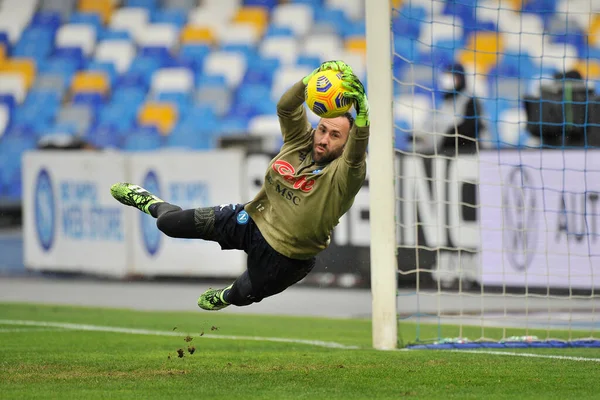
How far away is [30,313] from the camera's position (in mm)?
12703

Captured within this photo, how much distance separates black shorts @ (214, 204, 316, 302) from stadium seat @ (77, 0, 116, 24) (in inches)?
743

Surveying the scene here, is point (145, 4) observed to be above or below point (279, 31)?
above

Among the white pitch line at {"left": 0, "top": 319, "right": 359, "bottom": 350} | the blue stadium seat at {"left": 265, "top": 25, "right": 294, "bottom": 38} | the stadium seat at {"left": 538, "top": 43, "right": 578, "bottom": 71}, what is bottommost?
the white pitch line at {"left": 0, "top": 319, "right": 359, "bottom": 350}

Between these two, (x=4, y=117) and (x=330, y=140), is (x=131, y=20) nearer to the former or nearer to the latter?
(x=4, y=117)

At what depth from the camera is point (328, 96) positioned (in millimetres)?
6895

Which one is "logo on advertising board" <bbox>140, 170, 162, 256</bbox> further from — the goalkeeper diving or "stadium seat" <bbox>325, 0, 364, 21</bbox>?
"stadium seat" <bbox>325, 0, 364, 21</bbox>

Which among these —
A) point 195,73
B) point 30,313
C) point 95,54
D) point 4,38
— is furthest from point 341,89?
point 4,38

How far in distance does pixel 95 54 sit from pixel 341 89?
1893cm

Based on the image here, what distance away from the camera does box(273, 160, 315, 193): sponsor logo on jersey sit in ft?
24.0

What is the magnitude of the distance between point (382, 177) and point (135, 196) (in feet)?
7.99

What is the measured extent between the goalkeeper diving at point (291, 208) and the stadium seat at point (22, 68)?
1774cm

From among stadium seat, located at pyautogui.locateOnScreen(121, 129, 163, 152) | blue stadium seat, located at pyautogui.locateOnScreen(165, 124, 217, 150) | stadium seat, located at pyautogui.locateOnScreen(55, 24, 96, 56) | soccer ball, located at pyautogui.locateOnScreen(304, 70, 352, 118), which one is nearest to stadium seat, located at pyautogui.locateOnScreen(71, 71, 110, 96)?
stadium seat, located at pyautogui.locateOnScreen(55, 24, 96, 56)

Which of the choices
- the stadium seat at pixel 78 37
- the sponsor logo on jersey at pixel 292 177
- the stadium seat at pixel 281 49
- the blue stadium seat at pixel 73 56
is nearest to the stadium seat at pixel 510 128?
the stadium seat at pixel 281 49

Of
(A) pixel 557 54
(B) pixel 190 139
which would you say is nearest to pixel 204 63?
(B) pixel 190 139
